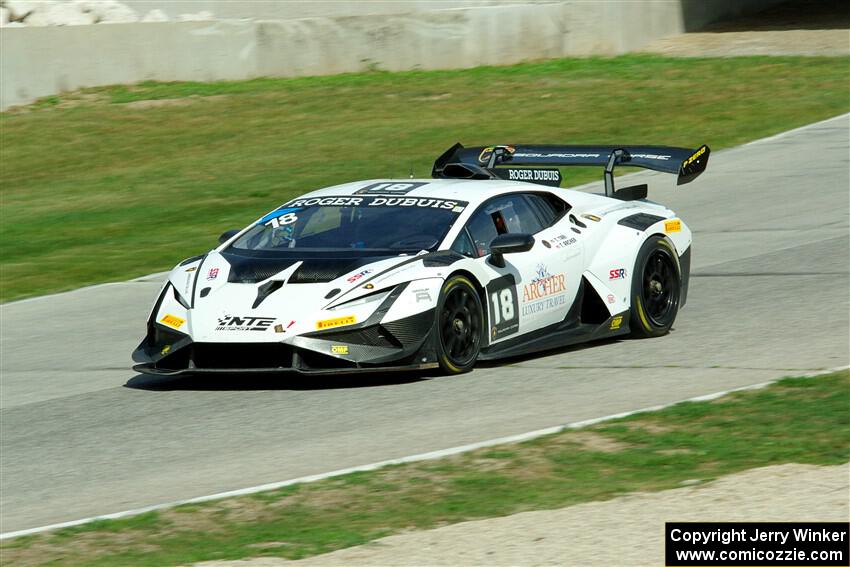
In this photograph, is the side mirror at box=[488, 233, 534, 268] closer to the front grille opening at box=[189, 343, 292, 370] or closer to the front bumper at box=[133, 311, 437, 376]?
the front bumper at box=[133, 311, 437, 376]

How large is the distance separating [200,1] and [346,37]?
3.50 m

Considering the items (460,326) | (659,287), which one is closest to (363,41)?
(659,287)

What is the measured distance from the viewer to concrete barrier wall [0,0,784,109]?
31.0 meters

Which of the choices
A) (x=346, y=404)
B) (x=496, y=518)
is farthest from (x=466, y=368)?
(x=496, y=518)

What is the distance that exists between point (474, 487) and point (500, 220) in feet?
13.0

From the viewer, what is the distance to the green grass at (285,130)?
2011 centimetres

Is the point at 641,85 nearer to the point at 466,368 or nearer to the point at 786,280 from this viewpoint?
the point at 786,280

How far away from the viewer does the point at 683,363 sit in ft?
34.1

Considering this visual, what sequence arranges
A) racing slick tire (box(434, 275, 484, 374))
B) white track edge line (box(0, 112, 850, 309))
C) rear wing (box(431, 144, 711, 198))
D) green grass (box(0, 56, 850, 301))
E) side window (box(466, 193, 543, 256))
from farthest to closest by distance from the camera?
green grass (box(0, 56, 850, 301)) → white track edge line (box(0, 112, 850, 309)) → rear wing (box(431, 144, 711, 198)) → side window (box(466, 193, 543, 256)) → racing slick tire (box(434, 275, 484, 374))

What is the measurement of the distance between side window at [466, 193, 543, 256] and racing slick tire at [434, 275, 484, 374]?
47cm

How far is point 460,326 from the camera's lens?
10102 mm

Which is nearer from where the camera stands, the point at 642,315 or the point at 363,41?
the point at 642,315

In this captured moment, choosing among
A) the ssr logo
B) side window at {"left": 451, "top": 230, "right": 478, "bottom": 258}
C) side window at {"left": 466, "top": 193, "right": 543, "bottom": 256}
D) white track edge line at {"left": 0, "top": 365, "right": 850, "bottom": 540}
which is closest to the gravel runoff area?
white track edge line at {"left": 0, "top": 365, "right": 850, "bottom": 540}

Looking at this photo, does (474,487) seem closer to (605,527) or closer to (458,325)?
(605,527)
